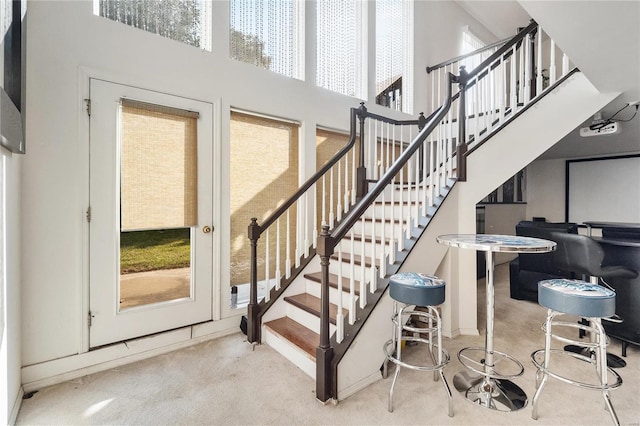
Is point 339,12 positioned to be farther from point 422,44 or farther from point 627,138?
point 627,138

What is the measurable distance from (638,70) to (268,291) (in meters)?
3.35

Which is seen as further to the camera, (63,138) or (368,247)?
(368,247)

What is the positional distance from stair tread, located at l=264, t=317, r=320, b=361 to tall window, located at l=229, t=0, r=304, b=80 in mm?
2531

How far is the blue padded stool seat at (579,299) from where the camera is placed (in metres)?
1.63

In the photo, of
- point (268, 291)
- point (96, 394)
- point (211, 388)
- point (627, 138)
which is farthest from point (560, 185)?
point (96, 394)

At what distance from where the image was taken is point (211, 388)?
6.73 ft

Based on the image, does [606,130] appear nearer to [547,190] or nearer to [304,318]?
[547,190]

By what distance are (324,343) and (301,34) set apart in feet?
10.5

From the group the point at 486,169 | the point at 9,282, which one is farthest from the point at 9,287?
the point at 486,169

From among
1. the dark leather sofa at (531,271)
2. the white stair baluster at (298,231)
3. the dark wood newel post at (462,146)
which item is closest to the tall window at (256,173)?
the white stair baluster at (298,231)

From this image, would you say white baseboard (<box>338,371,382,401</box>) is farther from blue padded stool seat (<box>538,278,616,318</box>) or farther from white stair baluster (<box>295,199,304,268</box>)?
Result: white stair baluster (<box>295,199,304,268</box>)

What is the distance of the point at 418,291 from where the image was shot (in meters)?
1.81

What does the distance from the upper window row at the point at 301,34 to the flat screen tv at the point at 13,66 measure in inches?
30.3

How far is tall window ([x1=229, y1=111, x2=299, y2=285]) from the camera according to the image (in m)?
2.97
